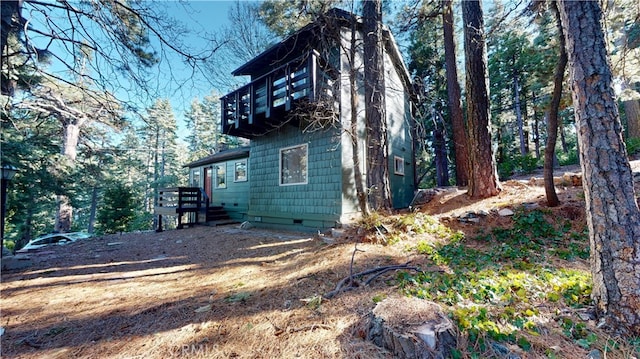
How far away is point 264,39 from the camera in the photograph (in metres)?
10.1

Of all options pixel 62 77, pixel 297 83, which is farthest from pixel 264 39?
pixel 62 77

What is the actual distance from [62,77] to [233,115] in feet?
16.8

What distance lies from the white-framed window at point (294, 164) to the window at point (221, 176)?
5.25 m

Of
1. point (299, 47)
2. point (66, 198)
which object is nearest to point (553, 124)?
point (299, 47)

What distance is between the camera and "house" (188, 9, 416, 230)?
6816 millimetres

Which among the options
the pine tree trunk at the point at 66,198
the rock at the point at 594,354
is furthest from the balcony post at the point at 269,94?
the pine tree trunk at the point at 66,198

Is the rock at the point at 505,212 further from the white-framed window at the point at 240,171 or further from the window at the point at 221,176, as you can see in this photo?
the window at the point at 221,176

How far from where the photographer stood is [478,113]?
6285 mm

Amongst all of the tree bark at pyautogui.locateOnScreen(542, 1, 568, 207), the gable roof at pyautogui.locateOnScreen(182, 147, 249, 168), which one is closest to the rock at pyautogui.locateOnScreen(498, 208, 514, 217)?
the tree bark at pyautogui.locateOnScreen(542, 1, 568, 207)

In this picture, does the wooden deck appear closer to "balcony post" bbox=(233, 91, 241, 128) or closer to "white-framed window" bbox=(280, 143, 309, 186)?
"balcony post" bbox=(233, 91, 241, 128)

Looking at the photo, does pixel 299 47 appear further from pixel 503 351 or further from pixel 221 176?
pixel 503 351

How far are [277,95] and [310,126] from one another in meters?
1.37

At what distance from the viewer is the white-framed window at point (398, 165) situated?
960cm

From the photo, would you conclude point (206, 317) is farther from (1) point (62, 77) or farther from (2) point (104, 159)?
(2) point (104, 159)
